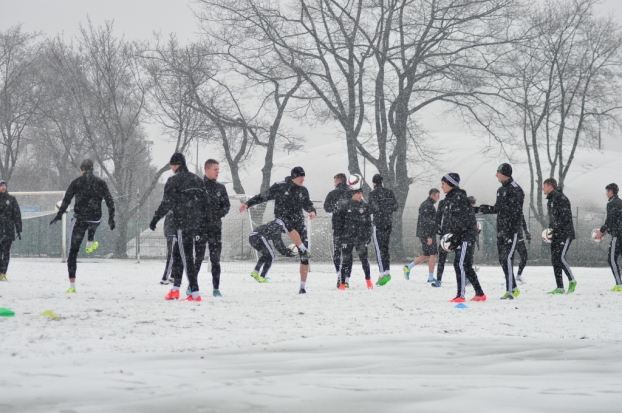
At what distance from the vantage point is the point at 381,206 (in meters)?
15.2

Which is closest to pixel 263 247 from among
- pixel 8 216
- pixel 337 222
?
pixel 337 222

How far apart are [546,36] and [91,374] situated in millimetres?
31294

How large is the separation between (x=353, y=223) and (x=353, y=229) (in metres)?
0.09

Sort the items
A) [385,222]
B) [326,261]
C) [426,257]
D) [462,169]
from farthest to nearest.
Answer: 1. [462,169]
2. [326,261]
3. [426,257]
4. [385,222]

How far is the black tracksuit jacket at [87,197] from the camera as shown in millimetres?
12758

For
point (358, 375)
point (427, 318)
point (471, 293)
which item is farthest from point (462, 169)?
point (358, 375)

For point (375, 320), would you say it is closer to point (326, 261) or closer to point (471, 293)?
point (471, 293)

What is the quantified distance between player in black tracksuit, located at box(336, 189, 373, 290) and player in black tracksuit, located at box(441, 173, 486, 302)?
2297 mm

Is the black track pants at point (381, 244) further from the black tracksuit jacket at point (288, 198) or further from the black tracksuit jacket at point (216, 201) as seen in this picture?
the black tracksuit jacket at point (216, 201)

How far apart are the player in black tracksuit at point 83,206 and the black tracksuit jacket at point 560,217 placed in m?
6.44

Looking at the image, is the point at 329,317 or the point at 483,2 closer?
the point at 329,317

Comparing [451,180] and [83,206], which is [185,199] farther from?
[451,180]

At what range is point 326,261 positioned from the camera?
28.4 metres

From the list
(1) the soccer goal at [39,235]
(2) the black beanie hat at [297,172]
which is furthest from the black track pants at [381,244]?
(1) the soccer goal at [39,235]
